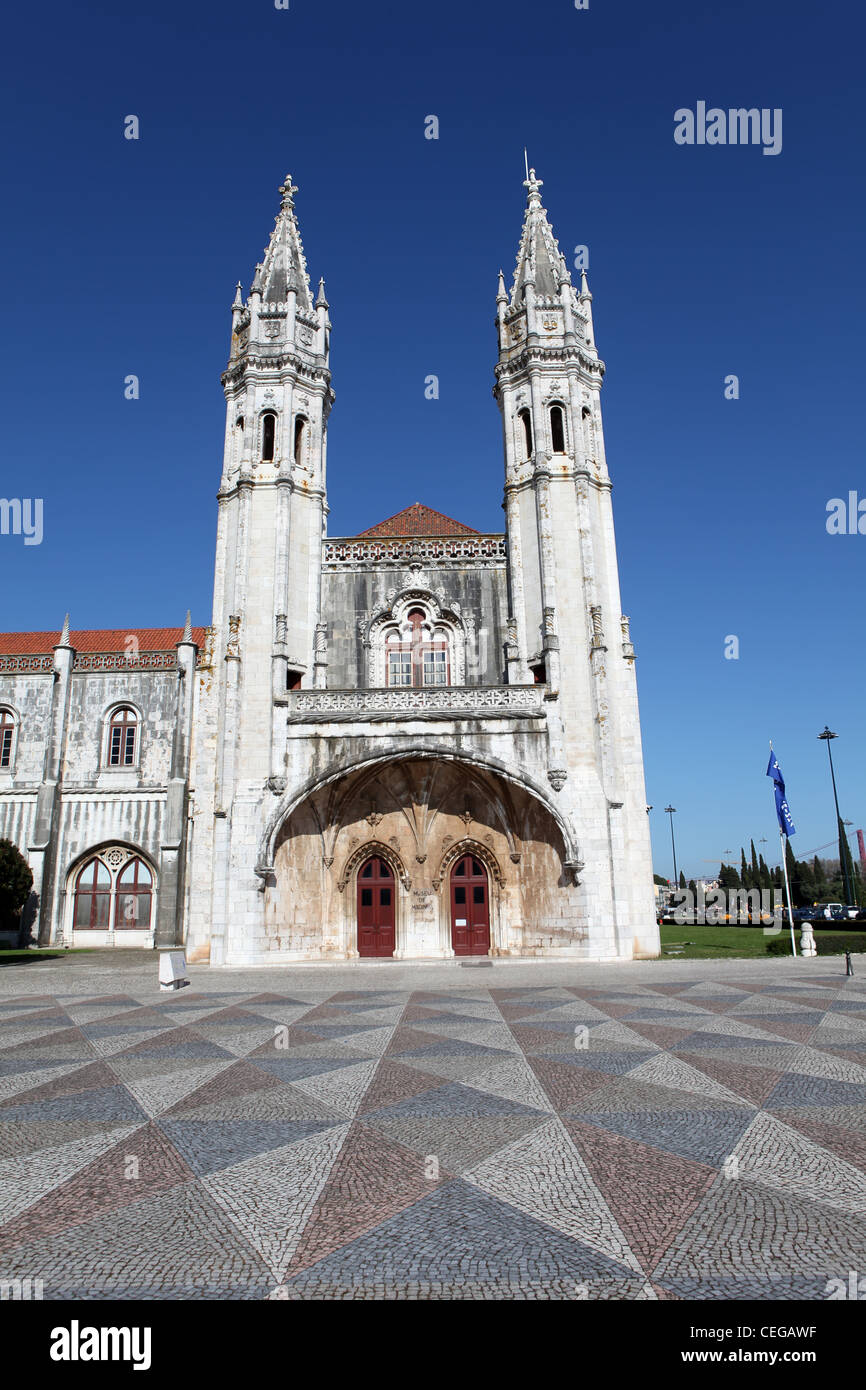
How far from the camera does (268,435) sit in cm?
2761

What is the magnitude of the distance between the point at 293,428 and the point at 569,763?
14424 millimetres

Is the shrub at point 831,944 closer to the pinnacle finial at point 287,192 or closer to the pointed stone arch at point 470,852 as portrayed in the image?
the pointed stone arch at point 470,852

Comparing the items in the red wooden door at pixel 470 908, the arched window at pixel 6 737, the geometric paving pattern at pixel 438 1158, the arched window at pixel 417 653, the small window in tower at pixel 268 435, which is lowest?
the geometric paving pattern at pixel 438 1158

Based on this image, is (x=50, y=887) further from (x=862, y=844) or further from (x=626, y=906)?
(x=862, y=844)

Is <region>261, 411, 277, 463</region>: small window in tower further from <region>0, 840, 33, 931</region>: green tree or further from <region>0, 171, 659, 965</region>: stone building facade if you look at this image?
<region>0, 840, 33, 931</region>: green tree

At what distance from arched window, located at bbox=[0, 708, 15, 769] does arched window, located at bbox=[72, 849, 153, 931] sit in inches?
214

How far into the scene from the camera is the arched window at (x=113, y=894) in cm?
3092

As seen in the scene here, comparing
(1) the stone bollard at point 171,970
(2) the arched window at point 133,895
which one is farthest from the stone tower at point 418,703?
(2) the arched window at point 133,895

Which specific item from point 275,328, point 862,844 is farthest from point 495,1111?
point 862,844

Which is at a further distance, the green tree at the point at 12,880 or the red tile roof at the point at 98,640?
the red tile roof at the point at 98,640

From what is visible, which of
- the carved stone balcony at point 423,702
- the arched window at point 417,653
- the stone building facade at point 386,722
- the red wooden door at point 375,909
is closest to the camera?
the stone building facade at point 386,722

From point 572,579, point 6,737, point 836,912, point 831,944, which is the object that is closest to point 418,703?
point 572,579

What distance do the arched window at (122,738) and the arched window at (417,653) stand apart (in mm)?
12091
